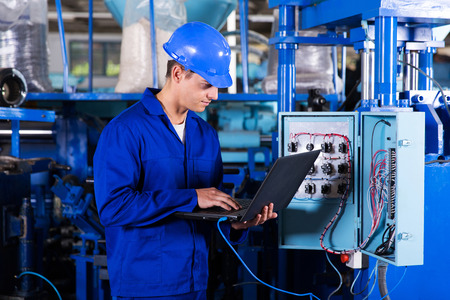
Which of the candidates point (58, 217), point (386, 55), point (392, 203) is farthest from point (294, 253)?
point (58, 217)

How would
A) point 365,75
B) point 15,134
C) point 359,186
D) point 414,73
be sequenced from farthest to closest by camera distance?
point 15,134 < point 414,73 < point 365,75 < point 359,186

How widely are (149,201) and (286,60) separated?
1.35m

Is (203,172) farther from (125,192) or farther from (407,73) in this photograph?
(407,73)

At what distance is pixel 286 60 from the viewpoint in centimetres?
286

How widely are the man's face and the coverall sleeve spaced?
220mm

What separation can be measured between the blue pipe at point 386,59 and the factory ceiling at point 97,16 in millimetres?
5381

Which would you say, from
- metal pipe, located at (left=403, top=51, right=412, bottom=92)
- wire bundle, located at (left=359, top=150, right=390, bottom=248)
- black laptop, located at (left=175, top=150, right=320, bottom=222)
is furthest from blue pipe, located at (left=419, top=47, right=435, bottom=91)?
black laptop, located at (left=175, top=150, right=320, bottom=222)

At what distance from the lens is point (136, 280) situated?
1881 mm

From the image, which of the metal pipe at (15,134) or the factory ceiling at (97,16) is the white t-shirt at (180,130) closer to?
the metal pipe at (15,134)

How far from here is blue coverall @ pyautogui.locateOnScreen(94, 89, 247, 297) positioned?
1794 millimetres

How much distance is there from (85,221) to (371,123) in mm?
1982

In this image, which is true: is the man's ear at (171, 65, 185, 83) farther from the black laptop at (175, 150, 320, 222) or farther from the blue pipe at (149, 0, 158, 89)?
the blue pipe at (149, 0, 158, 89)

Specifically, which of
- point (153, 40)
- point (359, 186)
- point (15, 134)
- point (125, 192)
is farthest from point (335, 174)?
point (15, 134)

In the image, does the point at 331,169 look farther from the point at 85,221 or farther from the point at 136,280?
the point at 85,221
